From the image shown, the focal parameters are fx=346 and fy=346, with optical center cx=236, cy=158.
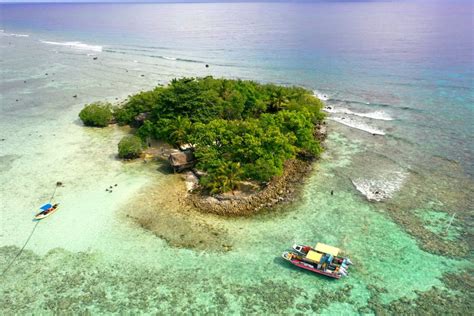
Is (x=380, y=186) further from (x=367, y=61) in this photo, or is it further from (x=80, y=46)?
(x=80, y=46)

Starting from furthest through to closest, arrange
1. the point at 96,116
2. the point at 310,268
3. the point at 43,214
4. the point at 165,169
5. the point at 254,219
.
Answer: the point at 96,116, the point at 165,169, the point at 43,214, the point at 254,219, the point at 310,268

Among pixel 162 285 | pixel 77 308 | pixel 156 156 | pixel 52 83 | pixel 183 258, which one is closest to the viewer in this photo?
pixel 77 308

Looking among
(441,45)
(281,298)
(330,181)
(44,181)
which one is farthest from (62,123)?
(441,45)

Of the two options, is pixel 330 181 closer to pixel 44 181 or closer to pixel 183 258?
pixel 183 258

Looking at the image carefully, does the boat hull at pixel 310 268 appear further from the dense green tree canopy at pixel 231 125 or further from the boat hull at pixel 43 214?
the boat hull at pixel 43 214

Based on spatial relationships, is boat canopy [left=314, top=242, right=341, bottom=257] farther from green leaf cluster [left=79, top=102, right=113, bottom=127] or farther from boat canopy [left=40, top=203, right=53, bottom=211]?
green leaf cluster [left=79, top=102, right=113, bottom=127]

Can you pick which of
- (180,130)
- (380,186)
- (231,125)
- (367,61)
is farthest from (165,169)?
(367,61)
